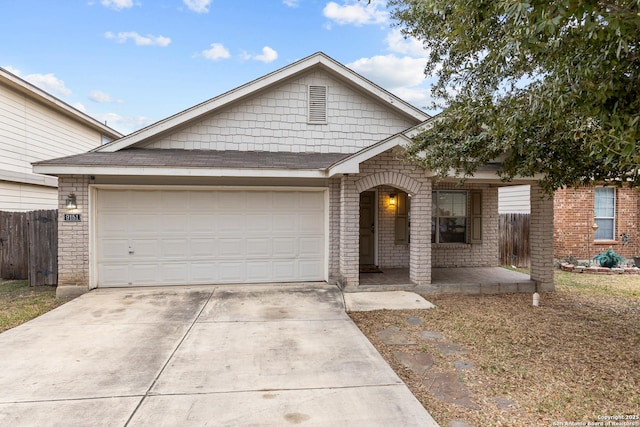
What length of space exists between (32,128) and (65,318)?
953 centimetres

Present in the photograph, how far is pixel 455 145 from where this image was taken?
19.1ft

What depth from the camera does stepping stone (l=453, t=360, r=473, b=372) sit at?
4.17m

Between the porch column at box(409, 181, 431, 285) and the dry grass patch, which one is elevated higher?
the porch column at box(409, 181, 431, 285)

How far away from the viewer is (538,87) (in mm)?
4402

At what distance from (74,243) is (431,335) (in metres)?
7.40

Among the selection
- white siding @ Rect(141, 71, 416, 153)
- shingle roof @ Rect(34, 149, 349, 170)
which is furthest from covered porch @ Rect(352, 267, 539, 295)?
white siding @ Rect(141, 71, 416, 153)

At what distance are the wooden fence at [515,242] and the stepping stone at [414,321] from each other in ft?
23.4

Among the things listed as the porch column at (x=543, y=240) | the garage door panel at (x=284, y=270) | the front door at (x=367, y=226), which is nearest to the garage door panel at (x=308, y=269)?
the garage door panel at (x=284, y=270)

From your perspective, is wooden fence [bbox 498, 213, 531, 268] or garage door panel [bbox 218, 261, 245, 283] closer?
garage door panel [bbox 218, 261, 245, 283]

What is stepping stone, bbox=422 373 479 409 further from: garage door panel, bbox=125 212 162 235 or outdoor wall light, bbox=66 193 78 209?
outdoor wall light, bbox=66 193 78 209

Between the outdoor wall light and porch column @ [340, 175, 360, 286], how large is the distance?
18.7ft

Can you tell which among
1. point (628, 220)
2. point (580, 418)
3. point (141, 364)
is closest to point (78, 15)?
point (141, 364)

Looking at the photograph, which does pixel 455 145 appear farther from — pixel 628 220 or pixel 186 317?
pixel 628 220

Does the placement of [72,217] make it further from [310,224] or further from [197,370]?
[197,370]
